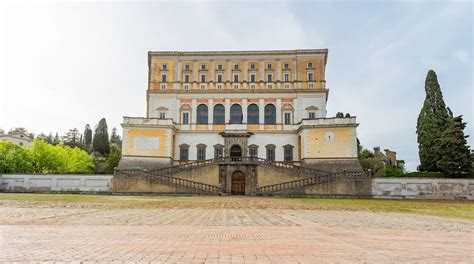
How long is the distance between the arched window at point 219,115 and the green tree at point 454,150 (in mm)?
29881

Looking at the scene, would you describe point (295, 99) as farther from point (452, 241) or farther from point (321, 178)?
point (452, 241)

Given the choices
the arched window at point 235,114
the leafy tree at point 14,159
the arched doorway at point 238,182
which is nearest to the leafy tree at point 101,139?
the leafy tree at point 14,159

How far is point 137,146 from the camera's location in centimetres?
5066

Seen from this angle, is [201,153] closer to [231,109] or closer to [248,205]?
[231,109]

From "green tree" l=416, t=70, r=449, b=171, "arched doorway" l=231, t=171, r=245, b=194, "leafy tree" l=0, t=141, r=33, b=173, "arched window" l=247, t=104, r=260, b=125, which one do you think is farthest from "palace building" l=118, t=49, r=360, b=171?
"leafy tree" l=0, t=141, r=33, b=173

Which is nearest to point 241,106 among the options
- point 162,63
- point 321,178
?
point 162,63

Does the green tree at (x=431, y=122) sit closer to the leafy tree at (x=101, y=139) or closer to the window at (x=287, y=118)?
the window at (x=287, y=118)

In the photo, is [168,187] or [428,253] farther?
[168,187]

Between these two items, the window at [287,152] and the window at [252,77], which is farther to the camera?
the window at [252,77]

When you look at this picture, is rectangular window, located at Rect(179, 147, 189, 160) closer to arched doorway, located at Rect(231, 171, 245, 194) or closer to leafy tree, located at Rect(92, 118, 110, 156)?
arched doorway, located at Rect(231, 171, 245, 194)

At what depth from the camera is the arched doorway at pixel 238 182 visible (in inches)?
1772

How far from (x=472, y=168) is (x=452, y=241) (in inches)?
1635

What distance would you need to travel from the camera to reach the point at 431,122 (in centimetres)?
5125

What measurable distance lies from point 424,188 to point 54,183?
43254mm
